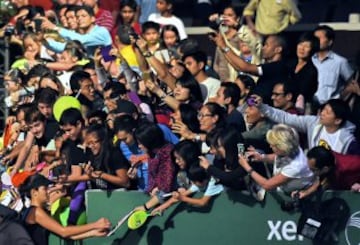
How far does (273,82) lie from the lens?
15.8 m

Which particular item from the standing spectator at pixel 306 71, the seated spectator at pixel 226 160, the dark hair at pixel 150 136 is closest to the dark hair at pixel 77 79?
the dark hair at pixel 150 136

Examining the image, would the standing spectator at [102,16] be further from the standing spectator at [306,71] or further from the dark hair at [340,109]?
the dark hair at [340,109]

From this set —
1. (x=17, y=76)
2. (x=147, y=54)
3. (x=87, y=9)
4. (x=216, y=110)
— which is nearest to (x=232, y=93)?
(x=216, y=110)

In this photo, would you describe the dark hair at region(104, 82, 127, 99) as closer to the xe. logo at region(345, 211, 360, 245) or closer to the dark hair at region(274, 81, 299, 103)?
the dark hair at region(274, 81, 299, 103)

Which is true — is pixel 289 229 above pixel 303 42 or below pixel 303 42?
below

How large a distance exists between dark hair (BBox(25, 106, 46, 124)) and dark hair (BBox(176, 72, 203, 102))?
1.53m

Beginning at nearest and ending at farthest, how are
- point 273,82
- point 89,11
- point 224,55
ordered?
point 273,82 → point 224,55 → point 89,11

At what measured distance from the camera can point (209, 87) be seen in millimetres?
16594

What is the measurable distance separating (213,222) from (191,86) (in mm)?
1728

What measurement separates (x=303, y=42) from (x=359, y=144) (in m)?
1.74

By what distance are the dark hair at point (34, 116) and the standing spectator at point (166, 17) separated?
2408 millimetres

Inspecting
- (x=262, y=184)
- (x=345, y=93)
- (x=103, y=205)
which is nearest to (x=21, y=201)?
(x=103, y=205)

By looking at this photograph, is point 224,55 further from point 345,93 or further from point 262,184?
point 262,184

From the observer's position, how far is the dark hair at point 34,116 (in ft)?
54.7
